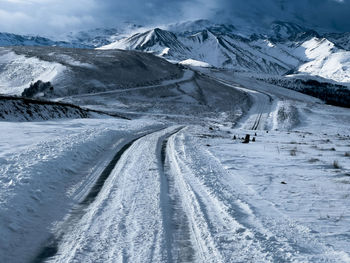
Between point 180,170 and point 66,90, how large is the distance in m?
73.8

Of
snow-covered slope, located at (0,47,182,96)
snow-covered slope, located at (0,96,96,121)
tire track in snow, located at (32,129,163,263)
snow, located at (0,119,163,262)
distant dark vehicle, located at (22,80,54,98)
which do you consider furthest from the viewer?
snow-covered slope, located at (0,47,182,96)

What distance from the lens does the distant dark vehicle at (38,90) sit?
239 ft

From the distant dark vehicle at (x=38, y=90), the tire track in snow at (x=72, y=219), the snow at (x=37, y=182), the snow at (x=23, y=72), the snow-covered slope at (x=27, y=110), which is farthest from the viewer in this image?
the snow at (x=23, y=72)

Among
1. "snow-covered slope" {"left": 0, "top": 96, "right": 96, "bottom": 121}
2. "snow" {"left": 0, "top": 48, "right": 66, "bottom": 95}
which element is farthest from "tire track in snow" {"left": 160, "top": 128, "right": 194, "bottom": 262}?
"snow" {"left": 0, "top": 48, "right": 66, "bottom": 95}

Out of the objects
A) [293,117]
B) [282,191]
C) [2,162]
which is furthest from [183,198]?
[293,117]

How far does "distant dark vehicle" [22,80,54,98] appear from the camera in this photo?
7288 cm

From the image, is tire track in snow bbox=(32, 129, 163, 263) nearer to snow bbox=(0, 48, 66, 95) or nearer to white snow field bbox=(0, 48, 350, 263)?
white snow field bbox=(0, 48, 350, 263)

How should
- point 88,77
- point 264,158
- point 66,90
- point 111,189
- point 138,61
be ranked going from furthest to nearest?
point 138,61, point 88,77, point 66,90, point 264,158, point 111,189

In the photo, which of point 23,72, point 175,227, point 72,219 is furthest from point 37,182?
point 23,72

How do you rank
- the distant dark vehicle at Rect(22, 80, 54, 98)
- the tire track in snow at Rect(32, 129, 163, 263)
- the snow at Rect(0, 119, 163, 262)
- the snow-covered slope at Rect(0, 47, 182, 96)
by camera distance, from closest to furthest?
1. the tire track in snow at Rect(32, 129, 163, 263)
2. the snow at Rect(0, 119, 163, 262)
3. the distant dark vehicle at Rect(22, 80, 54, 98)
4. the snow-covered slope at Rect(0, 47, 182, 96)

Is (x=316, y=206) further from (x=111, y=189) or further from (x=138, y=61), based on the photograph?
(x=138, y=61)

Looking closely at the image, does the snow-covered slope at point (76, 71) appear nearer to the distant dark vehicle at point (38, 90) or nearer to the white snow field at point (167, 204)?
the distant dark vehicle at point (38, 90)

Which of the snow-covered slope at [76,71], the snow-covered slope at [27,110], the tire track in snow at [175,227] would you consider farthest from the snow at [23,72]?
the tire track in snow at [175,227]

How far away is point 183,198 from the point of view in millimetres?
7148
